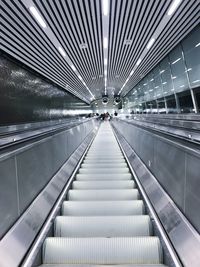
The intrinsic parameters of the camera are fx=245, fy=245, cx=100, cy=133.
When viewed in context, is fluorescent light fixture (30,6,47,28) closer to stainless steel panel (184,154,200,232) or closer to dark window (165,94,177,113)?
stainless steel panel (184,154,200,232)

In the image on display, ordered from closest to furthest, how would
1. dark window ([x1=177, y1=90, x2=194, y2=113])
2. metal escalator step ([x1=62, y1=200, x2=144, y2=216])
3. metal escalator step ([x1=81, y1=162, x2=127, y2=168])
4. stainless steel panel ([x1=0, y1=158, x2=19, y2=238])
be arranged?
stainless steel panel ([x1=0, y1=158, x2=19, y2=238]) < metal escalator step ([x1=62, y1=200, x2=144, y2=216]) < metal escalator step ([x1=81, y1=162, x2=127, y2=168]) < dark window ([x1=177, y1=90, x2=194, y2=113])

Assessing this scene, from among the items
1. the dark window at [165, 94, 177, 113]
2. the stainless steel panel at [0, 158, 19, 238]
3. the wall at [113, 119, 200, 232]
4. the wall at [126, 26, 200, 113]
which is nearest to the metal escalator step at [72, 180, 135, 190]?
the wall at [113, 119, 200, 232]

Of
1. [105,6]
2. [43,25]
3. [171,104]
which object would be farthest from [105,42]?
[171,104]

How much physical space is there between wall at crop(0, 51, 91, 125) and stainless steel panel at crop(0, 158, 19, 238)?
22.5 ft

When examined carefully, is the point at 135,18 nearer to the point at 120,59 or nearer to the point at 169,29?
the point at 169,29

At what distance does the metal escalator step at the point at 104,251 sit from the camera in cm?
219

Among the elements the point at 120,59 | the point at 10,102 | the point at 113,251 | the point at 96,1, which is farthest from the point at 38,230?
the point at 120,59

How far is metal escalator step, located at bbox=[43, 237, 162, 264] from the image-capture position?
219 centimetres

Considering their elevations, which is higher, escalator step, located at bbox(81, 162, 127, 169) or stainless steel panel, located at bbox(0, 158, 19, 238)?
stainless steel panel, located at bbox(0, 158, 19, 238)

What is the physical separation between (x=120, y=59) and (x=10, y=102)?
6.39 m

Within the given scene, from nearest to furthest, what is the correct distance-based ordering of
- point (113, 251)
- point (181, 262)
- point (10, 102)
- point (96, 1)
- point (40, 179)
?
1. point (181, 262)
2. point (113, 251)
3. point (40, 179)
4. point (96, 1)
5. point (10, 102)

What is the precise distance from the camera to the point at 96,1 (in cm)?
614

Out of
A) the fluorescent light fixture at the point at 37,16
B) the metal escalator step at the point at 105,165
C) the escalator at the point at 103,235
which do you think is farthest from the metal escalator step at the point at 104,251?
the fluorescent light fixture at the point at 37,16

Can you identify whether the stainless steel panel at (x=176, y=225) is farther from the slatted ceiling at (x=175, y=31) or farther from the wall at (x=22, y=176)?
the slatted ceiling at (x=175, y=31)
